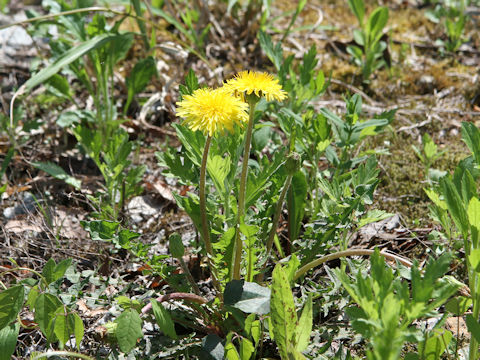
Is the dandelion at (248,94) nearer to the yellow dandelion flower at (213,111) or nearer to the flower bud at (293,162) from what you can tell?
the yellow dandelion flower at (213,111)

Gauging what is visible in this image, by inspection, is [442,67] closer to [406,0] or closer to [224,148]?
[406,0]

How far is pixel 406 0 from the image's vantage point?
426cm

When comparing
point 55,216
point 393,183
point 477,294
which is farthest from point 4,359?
point 393,183

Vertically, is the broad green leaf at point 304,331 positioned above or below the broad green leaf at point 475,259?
below

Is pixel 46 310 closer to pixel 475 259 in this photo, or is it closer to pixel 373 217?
pixel 373 217

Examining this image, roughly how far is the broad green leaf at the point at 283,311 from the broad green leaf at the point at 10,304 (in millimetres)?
804

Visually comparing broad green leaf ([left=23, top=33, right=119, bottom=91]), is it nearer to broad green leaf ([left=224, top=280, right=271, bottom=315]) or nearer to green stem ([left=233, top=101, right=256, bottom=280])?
green stem ([left=233, top=101, right=256, bottom=280])

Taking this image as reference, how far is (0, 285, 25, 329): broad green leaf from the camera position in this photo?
1649mm

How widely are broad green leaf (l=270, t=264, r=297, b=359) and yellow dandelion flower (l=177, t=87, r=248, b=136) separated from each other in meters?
0.47

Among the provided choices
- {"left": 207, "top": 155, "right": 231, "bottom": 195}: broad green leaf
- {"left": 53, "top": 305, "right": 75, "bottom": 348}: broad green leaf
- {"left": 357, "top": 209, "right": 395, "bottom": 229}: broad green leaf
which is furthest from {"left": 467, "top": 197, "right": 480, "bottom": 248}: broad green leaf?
{"left": 53, "top": 305, "right": 75, "bottom": 348}: broad green leaf

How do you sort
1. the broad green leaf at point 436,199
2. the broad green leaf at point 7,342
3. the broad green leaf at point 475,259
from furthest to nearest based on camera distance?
the broad green leaf at point 436,199 < the broad green leaf at point 7,342 < the broad green leaf at point 475,259

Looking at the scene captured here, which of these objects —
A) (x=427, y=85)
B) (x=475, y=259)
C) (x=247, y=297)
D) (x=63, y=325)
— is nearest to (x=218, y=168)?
(x=247, y=297)

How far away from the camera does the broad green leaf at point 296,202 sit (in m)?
2.19

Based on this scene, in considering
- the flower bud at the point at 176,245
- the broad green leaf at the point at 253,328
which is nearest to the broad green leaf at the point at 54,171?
the flower bud at the point at 176,245
